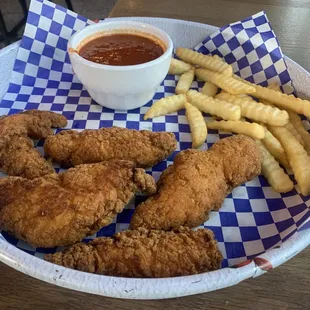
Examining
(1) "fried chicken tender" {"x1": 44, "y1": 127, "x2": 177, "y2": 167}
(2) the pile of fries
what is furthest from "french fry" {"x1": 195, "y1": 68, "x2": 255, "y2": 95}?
(1) "fried chicken tender" {"x1": 44, "y1": 127, "x2": 177, "y2": 167}

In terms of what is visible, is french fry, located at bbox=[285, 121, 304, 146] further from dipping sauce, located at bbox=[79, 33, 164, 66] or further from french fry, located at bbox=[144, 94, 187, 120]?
dipping sauce, located at bbox=[79, 33, 164, 66]

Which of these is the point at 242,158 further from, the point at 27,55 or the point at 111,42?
the point at 27,55

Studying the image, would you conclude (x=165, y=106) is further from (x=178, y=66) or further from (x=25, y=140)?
(x=25, y=140)

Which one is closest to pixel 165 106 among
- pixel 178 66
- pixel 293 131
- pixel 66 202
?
pixel 178 66

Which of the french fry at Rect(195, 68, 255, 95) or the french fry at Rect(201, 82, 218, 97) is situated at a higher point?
the french fry at Rect(195, 68, 255, 95)

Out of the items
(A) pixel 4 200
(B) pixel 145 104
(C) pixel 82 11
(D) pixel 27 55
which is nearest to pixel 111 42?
(B) pixel 145 104

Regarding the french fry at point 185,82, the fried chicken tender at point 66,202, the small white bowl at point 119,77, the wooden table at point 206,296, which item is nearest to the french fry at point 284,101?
the french fry at point 185,82

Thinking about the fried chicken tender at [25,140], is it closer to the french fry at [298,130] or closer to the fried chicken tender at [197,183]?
the fried chicken tender at [197,183]
